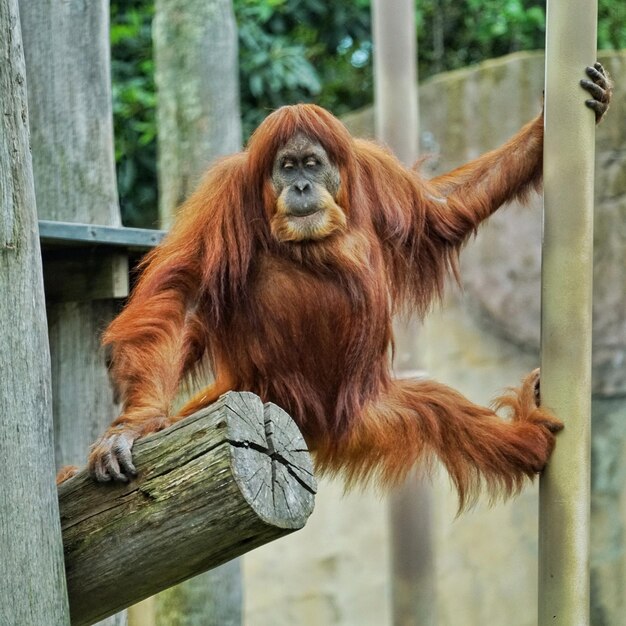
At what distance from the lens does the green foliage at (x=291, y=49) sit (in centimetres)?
857

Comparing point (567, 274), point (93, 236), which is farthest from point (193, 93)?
point (567, 274)

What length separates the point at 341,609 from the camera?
738 cm

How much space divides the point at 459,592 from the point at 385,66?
374 cm

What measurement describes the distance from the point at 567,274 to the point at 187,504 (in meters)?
1.44

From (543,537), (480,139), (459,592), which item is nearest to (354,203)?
(543,537)

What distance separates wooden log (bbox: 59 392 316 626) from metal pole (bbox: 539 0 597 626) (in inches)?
42.2

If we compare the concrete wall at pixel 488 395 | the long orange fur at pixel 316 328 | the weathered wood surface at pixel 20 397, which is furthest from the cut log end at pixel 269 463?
the concrete wall at pixel 488 395

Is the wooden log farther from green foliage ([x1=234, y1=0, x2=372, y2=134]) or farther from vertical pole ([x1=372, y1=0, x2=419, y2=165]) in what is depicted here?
green foliage ([x1=234, y1=0, x2=372, y2=134])

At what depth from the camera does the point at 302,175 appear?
3355mm

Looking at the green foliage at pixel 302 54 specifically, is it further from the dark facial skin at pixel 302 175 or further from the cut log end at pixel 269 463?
the cut log end at pixel 269 463

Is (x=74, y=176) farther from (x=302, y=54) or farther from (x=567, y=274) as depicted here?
(x=302, y=54)

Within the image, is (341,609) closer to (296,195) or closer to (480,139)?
(480,139)

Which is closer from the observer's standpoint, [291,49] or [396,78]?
[396,78]

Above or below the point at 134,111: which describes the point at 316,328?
below
